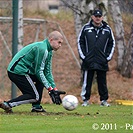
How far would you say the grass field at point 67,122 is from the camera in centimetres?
1026

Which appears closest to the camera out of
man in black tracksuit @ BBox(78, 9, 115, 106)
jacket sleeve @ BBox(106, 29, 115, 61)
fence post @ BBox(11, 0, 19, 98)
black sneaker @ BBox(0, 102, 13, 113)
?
black sneaker @ BBox(0, 102, 13, 113)

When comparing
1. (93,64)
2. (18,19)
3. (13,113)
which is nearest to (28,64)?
(13,113)

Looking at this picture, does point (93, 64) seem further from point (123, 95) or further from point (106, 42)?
point (123, 95)

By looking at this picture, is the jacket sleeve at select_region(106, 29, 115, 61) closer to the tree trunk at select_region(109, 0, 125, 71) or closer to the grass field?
the grass field

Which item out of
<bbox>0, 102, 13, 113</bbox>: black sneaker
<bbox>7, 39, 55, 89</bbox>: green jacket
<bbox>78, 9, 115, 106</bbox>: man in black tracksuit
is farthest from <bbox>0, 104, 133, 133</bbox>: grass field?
<bbox>78, 9, 115, 106</bbox>: man in black tracksuit

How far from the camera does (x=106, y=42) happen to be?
640 inches

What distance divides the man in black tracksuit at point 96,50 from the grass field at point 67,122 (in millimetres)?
2061

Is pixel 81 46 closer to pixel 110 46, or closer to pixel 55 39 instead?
pixel 110 46

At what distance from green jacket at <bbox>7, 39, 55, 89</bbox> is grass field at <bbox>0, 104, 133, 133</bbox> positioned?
33.0 inches

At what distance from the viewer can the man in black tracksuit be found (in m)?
16.1

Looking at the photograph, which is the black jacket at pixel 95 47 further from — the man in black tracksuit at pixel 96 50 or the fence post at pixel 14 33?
the fence post at pixel 14 33

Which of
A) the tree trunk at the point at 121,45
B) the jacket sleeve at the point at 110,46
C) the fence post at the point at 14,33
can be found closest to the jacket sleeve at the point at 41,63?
the jacket sleeve at the point at 110,46

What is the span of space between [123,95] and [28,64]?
802cm

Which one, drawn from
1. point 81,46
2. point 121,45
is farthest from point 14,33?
point 121,45
